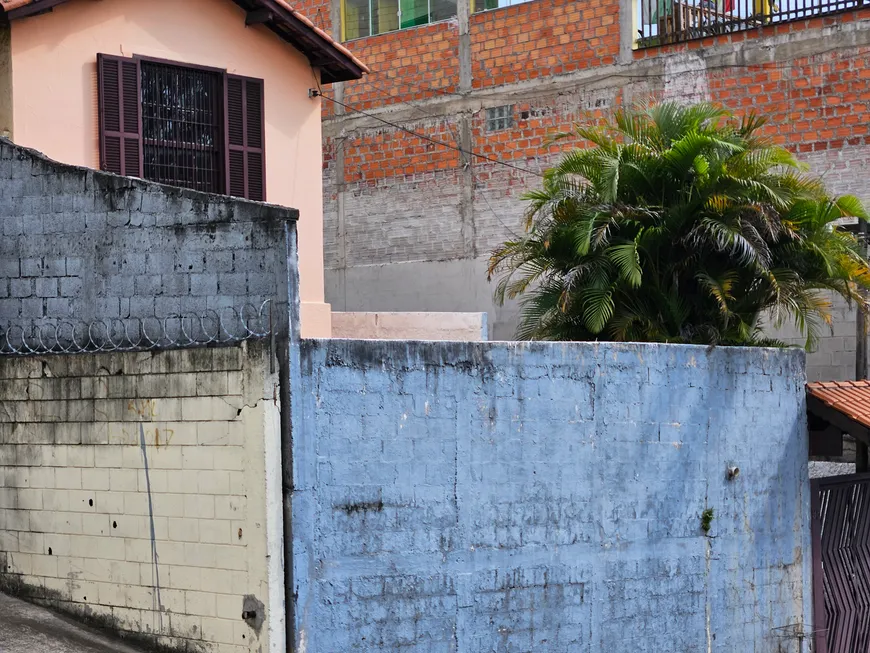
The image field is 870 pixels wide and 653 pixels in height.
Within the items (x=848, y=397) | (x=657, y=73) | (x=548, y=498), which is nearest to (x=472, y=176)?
(x=657, y=73)

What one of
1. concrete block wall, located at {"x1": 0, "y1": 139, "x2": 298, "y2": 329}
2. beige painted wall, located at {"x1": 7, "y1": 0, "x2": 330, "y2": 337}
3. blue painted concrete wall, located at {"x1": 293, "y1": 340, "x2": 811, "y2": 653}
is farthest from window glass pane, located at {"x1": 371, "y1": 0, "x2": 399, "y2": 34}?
concrete block wall, located at {"x1": 0, "y1": 139, "x2": 298, "y2": 329}

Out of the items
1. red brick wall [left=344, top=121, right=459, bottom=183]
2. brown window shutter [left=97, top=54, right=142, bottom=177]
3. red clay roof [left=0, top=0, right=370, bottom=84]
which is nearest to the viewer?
brown window shutter [left=97, top=54, right=142, bottom=177]

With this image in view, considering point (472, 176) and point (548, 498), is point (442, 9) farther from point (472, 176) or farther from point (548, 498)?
point (548, 498)

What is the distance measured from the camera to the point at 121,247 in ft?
30.7

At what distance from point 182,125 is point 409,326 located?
3.36 m

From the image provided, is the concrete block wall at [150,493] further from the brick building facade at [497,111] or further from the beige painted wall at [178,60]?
the brick building facade at [497,111]

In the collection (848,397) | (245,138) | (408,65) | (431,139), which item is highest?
(408,65)

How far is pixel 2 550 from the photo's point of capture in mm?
9703

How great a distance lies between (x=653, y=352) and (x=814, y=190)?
361cm

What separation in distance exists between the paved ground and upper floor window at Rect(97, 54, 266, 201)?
4.74 metres

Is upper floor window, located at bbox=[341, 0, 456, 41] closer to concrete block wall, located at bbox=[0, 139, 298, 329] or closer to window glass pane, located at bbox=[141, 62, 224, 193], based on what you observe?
window glass pane, located at bbox=[141, 62, 224, 193]

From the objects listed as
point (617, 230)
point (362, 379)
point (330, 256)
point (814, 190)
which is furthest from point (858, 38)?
point (362, 379)

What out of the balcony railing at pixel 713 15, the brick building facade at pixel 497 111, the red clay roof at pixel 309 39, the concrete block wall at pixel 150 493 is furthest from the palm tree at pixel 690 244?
the concrete block wall at pixel 150 493

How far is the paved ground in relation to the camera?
870cm
